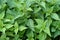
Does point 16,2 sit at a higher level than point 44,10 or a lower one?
higher

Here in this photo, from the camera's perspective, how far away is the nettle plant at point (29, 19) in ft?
7.63

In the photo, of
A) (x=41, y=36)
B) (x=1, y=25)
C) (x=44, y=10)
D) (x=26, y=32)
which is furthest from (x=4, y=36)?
(x=44, y=10)

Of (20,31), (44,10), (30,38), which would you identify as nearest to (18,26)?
(20,31)

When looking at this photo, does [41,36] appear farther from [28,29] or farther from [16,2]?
[16,2]

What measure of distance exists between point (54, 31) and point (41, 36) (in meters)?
0.21

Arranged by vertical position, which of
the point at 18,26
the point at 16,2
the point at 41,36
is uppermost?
the point at 16,2

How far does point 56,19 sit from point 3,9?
0.73 metres

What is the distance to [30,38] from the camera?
2.38m

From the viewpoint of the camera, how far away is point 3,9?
2.48m

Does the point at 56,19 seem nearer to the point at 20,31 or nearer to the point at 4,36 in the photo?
the point at 20,31

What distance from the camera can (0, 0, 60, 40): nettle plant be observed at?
7.63 feet

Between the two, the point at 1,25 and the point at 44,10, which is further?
the point at 44,10

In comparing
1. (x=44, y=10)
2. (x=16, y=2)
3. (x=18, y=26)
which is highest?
(x=16, y=2)

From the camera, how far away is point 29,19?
2.42m
